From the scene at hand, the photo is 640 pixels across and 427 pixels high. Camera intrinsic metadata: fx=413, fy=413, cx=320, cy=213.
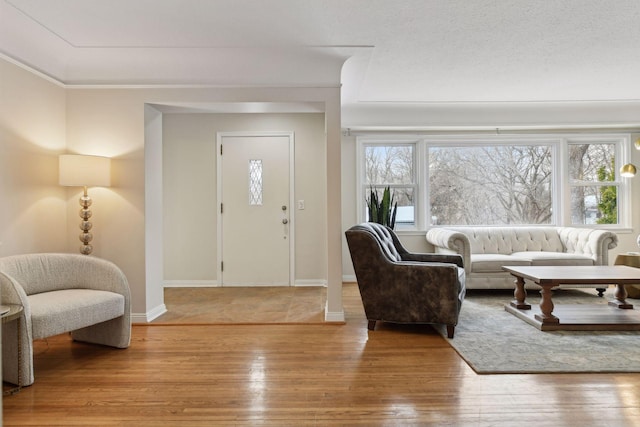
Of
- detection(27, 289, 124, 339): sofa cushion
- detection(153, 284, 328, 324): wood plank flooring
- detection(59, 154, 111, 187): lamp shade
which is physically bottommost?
detection(153, 284, 328, 324): wood plank flooring

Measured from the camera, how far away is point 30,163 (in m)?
3.16

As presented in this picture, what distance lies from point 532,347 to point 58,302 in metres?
3.15

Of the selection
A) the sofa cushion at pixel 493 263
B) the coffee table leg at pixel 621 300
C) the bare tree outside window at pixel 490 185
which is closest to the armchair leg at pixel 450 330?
the sofa cushion at pixel 493 263

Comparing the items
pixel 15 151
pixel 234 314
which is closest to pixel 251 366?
pixel 234 314

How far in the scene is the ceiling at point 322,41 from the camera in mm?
2762

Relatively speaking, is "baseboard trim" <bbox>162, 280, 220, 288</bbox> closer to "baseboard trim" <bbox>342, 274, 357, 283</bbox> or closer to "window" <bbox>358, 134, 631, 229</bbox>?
"baseboard trim" <bbox>342, 274, 357, 283</bbox>

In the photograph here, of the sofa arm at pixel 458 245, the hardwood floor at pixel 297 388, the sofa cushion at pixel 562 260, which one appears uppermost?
the sofa arm at pixel 458 245

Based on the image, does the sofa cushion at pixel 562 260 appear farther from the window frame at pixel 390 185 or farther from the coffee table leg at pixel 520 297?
Result: the window frame at pixel 390 185

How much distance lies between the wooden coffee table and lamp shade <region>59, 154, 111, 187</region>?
3.62 metres

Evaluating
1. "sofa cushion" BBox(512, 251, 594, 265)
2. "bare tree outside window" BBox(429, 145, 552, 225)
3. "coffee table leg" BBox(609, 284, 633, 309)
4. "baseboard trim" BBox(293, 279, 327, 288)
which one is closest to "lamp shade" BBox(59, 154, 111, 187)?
"baseboard trim" BBox(293, 279, 327, 288)

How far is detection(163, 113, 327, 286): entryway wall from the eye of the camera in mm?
5133

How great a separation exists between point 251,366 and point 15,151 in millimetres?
2329

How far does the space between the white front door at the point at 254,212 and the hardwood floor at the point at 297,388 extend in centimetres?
202

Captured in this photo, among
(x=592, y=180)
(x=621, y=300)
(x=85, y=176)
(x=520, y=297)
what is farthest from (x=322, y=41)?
(x=592, y=180)
